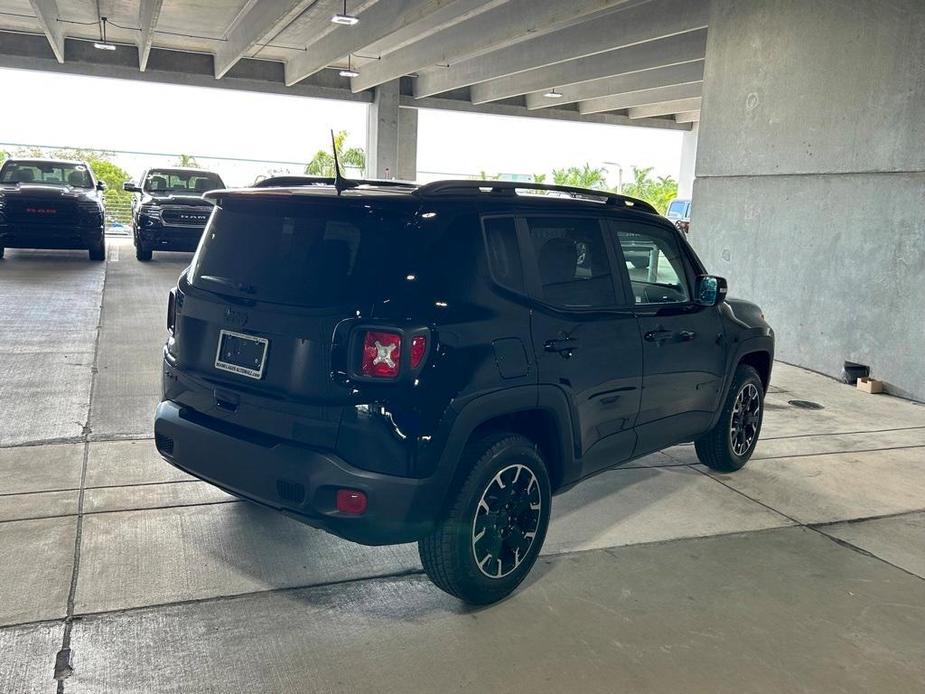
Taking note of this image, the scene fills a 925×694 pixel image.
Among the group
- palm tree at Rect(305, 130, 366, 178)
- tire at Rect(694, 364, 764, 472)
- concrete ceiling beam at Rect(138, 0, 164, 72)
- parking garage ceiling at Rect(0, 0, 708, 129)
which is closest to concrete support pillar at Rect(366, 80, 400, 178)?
parking garage ceiling at Rect(0, 0, 708, 129)

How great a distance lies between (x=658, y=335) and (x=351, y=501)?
2.02 meters

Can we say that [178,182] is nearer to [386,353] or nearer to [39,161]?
[39,161]

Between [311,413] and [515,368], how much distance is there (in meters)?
0.86

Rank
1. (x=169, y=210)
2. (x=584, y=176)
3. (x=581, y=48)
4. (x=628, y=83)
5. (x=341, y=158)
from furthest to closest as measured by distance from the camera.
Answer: (x=584, y=176) < (x=341, y=158) < (x=628, y=83) < (x=581, y=48) < (x=169, y=210)

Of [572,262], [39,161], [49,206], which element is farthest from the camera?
[39,161]

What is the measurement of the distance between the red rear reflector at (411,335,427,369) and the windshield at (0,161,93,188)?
1270 cm

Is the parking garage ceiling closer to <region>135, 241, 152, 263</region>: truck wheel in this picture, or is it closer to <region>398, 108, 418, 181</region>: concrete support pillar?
<region>398, 108, 418, 181</region>: concrete support pillar

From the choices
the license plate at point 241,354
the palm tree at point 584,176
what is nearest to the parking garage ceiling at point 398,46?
the palm tree at point 584,176

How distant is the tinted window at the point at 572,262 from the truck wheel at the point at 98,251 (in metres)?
12.3

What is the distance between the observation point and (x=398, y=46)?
19297 mm

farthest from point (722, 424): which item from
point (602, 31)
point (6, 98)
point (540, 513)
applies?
point (6, 98)

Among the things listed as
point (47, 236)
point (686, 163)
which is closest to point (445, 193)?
point (47, 236)

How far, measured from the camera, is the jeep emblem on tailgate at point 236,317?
3.25m

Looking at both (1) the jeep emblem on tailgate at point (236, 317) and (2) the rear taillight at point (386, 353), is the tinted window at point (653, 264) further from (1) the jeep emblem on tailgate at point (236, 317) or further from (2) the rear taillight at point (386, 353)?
(1) the jeep emblem on tailgate at point (236, 317)
